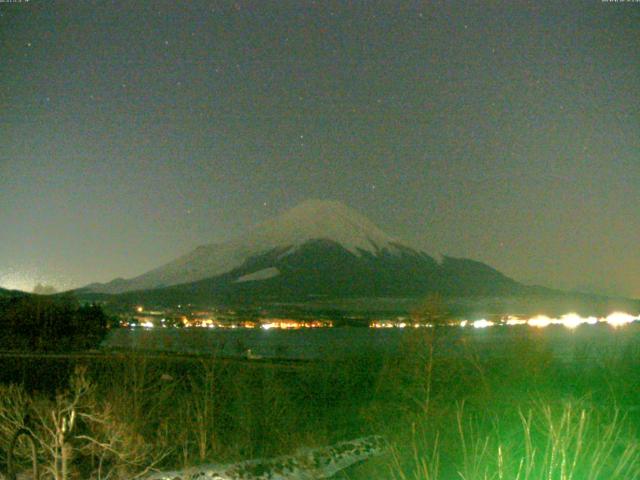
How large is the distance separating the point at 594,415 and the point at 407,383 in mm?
9051

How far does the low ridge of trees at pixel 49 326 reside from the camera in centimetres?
4878

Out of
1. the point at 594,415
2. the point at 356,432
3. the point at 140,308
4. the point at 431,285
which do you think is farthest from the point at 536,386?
the point at 431,285

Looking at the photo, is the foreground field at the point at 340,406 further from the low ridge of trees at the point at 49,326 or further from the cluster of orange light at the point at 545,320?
the low ridge of trees at the point at 49,326

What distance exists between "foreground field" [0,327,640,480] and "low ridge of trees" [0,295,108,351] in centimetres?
3050

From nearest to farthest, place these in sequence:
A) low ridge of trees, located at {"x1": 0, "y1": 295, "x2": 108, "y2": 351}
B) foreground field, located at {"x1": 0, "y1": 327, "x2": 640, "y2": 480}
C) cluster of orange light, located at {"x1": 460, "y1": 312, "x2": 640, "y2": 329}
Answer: foreground field, located at {"x1": 0, "y1": 327, "x2": 640, "y2": 480} → cluster of orange light, located at {"x1": 460, "y1": 312, "x2": 640, "y2": 329} → low ridge of trees, located at {"x1": 0, "y1": 295, "x2": 108, "y2": 351}

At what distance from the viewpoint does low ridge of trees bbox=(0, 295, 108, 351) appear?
48.8 m

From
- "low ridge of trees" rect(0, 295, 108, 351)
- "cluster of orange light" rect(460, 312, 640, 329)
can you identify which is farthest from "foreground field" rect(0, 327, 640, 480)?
"low ridge of trees" rect(0, 295, 108, 351)

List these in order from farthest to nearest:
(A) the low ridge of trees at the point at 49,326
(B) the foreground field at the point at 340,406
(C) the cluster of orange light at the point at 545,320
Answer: (A) the low ridge of trees at the point at 49,326
(C) the cluster of orange light at the point at 545,320
(B) the foreground field at the point at 340,406

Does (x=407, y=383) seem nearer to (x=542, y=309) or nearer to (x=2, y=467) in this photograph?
(x=2, y=467)

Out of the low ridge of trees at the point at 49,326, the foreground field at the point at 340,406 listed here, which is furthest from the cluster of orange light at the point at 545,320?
the low ridge of trees at the point at 49,326

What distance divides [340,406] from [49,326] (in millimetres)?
33481

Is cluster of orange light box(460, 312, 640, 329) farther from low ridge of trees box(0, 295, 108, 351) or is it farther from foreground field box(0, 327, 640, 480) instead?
low ridge of trees box(0, 295, 108, 351)

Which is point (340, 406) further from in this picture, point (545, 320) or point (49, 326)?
point (49, 326)

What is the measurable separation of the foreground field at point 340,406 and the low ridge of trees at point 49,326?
1201 inches
